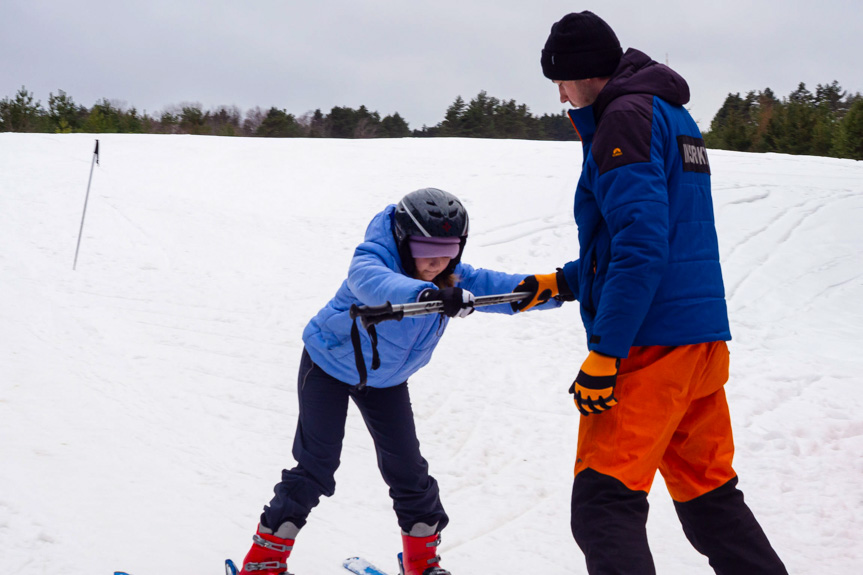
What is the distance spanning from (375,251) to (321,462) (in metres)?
0.98

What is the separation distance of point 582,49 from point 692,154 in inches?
20.8

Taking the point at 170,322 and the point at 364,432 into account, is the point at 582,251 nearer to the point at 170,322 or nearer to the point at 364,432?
the point at 364,432

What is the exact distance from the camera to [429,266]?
3000 millimetres

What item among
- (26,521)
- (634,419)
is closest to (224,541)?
(26,521)

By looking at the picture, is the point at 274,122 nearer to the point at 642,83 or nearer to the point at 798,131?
the point at 798,131

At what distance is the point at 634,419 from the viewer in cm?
224

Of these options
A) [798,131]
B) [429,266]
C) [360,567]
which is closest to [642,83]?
[429,266]

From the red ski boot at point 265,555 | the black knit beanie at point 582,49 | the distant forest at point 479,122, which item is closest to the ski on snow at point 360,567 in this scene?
the red ski boot at point 265,555

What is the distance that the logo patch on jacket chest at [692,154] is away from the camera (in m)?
2.34

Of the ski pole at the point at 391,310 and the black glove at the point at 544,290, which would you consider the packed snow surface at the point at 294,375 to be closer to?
the black glove at the point at 544,290

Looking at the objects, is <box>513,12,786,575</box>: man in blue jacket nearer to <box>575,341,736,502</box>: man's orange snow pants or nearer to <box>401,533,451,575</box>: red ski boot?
<box>575,341,736,502</box>: man's orange snow pants

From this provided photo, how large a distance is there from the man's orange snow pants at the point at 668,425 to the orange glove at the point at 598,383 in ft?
0.21

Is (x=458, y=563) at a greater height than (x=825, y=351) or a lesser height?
lesser

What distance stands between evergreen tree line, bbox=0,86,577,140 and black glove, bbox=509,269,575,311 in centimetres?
3000
